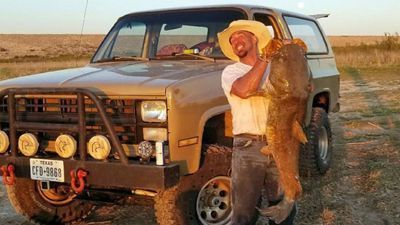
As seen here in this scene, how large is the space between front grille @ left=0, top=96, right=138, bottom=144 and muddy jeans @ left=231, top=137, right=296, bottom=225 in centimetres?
86

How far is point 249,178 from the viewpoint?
3.78 m

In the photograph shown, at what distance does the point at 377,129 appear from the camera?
10.3m

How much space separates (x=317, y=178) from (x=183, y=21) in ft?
8.68

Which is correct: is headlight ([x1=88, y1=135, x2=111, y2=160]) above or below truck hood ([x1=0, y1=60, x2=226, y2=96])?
below

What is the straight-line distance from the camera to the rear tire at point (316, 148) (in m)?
6.69

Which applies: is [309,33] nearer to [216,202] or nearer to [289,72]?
[216,202]

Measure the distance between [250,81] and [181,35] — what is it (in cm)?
240

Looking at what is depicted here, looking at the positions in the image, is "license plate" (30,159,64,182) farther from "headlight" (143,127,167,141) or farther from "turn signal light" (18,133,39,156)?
"headlight" (143,127,167,141)

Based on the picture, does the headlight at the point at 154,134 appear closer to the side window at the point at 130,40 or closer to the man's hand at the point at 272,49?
the man's hand at the point at 272,49

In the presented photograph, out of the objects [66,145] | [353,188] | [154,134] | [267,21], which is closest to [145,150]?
[154,134]

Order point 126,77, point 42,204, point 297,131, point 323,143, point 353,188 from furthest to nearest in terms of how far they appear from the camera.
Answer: point 323,143 → point 353,188 → point 42,204 → point 126,77 → point 297,131

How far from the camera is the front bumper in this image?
3938 millimetres

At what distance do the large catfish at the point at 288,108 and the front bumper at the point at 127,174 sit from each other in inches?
31.4

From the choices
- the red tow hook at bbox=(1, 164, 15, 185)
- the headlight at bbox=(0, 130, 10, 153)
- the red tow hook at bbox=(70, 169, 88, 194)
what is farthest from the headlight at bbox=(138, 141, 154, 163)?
the headlight at bbox=(0, 130, 10, 153)
